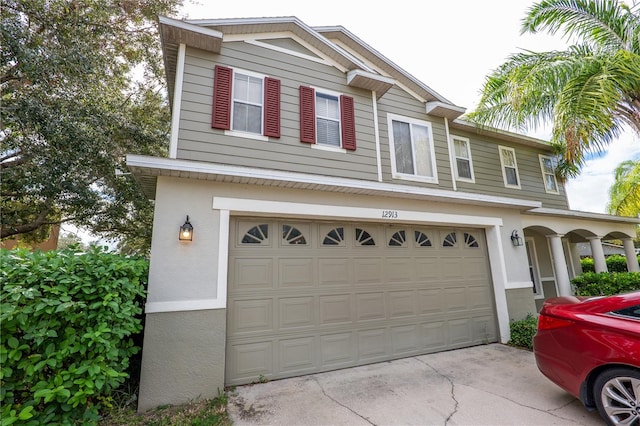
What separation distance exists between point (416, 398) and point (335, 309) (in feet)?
5.64

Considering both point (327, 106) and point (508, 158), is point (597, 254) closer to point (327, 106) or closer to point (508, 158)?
point (508, 158)

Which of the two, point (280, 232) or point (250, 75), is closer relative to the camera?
point (280, 232)

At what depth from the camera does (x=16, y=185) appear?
750 cm

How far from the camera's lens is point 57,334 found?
2930 millimetres

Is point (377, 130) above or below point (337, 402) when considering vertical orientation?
above

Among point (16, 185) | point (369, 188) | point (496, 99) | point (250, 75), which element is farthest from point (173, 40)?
point (496, 99)

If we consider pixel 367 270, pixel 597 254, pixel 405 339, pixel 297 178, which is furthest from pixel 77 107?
pixel 597 254

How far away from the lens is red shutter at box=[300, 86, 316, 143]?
5406 millimetres

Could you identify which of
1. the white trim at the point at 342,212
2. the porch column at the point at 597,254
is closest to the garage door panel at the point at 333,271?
the white trim at the point at 342,212

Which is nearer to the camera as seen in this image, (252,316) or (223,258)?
(223,258)

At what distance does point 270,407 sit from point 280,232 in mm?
2419

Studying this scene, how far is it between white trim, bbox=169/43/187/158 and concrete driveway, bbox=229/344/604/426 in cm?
368

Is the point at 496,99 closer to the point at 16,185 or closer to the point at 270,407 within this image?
the point at 270,407

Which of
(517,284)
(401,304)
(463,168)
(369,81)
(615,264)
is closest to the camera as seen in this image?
(401,304)
